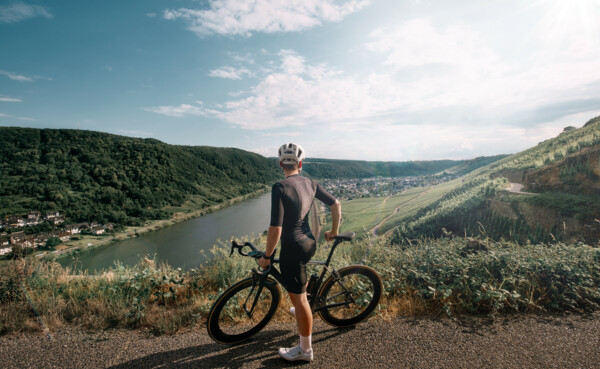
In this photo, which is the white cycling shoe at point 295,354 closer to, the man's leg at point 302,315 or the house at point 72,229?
the man's leg at point 302,315

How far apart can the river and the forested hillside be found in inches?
866

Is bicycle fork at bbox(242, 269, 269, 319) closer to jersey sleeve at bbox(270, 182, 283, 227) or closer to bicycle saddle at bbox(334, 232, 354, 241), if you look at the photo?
jersey sleeve at bbox(270, 182, 283, 227)

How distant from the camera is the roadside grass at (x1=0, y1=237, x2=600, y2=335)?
3113 mm

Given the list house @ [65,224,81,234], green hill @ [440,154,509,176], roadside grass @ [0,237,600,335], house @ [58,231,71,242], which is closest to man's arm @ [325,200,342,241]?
roadside grass @ [0,237,600,335]

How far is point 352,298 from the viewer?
3119mm

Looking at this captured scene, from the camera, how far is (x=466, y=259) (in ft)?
12.3

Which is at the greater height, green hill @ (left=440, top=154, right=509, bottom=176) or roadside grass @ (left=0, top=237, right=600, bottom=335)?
green hill @ (left=440, top=154, right=509, bottom=176)

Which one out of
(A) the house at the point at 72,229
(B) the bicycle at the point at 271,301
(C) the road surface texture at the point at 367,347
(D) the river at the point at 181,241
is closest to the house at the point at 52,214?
(A) the house at the point at 72,229

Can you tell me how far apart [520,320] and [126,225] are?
93.0 meters

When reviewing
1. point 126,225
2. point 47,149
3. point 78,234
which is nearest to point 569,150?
point 78,234

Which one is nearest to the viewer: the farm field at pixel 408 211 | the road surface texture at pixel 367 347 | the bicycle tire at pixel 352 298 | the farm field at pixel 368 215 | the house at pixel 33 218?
the road surface texture at pixel 367 347

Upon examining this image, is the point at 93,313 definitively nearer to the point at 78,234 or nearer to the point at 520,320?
the point at 520,320

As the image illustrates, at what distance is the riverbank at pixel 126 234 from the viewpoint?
163 ft

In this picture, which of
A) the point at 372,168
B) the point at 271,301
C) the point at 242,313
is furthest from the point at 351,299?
the point at 372,168
